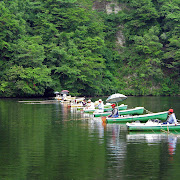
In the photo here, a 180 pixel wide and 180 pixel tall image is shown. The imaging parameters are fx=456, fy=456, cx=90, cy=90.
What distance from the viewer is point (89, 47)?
76.1m

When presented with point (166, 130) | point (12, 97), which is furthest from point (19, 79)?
point (166, 130)

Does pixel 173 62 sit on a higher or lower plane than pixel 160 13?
lower

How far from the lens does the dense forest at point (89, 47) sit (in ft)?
221

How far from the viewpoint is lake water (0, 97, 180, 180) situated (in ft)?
58.2

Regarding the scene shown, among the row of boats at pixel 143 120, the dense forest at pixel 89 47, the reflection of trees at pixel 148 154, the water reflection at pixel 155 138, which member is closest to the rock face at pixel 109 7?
the dense forest at pixel 89 47

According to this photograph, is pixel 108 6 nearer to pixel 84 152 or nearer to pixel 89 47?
pixel 89 47

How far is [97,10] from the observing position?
8862 centimetres

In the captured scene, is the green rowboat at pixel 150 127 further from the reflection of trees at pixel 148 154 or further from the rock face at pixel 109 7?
the rock face at pixel 109 7

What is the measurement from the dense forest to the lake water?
116ft

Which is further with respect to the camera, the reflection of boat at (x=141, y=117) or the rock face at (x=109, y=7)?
the rock face at (x=109, y=7)

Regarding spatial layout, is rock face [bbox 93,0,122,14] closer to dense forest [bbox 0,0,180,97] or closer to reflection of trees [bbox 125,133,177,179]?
dense forest [bbox 0,0,180,97]

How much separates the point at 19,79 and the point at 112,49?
2498cm

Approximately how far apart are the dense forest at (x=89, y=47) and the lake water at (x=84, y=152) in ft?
116

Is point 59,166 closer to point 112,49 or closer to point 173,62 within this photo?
point 173,62
